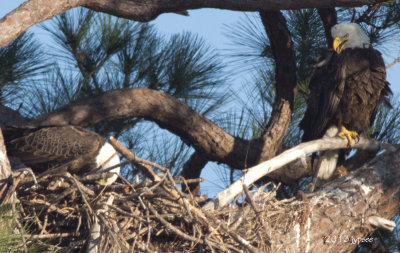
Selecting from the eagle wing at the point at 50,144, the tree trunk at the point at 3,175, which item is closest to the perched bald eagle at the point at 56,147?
the eagle wing at the point at 50,144

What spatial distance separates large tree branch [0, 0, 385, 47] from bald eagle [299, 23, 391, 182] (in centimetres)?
91

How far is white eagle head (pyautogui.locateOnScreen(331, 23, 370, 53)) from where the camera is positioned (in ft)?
13.5

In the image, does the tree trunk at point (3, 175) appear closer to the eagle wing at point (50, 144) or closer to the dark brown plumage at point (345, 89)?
the eagle wing at point (50, 144)

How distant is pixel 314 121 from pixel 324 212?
118cm

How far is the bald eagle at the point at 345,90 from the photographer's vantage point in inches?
167

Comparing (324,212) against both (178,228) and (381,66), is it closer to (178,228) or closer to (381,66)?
(178,228)

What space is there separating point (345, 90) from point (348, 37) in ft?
1.22

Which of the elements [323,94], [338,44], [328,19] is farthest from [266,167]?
[328,19]

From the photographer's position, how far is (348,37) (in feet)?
13.5

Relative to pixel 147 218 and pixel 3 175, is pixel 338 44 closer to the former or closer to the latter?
pixel 147 218

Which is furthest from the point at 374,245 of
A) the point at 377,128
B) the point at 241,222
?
the point at 241,222

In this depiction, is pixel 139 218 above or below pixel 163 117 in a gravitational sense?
below

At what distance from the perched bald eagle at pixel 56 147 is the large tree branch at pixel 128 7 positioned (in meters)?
0.79

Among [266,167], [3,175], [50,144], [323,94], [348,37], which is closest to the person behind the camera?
[3,175]
